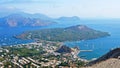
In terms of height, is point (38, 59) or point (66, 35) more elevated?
point (38, 59)

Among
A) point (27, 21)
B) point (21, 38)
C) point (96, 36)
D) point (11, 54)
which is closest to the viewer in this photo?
point (11, 54)

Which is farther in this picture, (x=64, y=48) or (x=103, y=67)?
(x=64, y=48)

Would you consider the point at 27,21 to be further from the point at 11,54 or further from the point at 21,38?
the point at 11,54

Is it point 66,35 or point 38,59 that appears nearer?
point 38,59

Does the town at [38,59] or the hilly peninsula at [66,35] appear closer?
the town at [38,59]

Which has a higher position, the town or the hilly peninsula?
the town

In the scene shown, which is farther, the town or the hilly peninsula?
the hilly peninsula

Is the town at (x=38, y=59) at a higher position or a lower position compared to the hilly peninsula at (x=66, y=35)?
higher

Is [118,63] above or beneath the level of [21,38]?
above

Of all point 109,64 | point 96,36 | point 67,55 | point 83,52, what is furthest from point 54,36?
point 109,64

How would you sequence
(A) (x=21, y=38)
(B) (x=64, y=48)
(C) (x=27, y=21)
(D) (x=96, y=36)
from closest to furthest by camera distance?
(B) (x=64, y=48), (A) (x=21, y=38), (D) (x=96, y=36), (C) (x=27, y=21)
